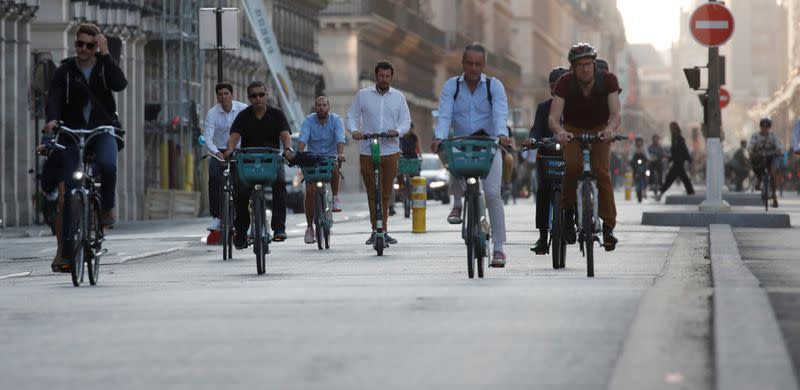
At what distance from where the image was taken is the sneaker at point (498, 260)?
14.4 meters

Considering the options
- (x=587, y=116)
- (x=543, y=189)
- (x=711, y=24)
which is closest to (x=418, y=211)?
(x=711, y=24)

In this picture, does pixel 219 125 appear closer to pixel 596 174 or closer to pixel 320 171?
pixel 320 171

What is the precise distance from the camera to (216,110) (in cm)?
2012

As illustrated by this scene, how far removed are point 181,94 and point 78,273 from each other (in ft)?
104

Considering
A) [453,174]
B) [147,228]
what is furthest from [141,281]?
[147,228]

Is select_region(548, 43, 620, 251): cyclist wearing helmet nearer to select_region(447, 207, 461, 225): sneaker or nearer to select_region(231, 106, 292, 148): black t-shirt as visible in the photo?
select_region(447, 207, 461, 225): sneaker

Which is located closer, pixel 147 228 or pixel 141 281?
pixel 141 281

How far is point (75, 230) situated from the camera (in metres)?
13.1

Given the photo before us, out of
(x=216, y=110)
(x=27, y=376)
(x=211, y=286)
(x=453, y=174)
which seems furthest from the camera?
(x=216, y=110)

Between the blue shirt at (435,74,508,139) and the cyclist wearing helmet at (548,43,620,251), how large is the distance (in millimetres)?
480

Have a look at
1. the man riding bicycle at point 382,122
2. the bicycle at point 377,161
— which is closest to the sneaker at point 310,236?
the man riding bicycle at point 382,122

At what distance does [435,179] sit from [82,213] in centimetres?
3752

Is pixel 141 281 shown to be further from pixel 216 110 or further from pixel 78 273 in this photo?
pixel 216 110

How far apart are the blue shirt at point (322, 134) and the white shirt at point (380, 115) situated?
1.29 meters
